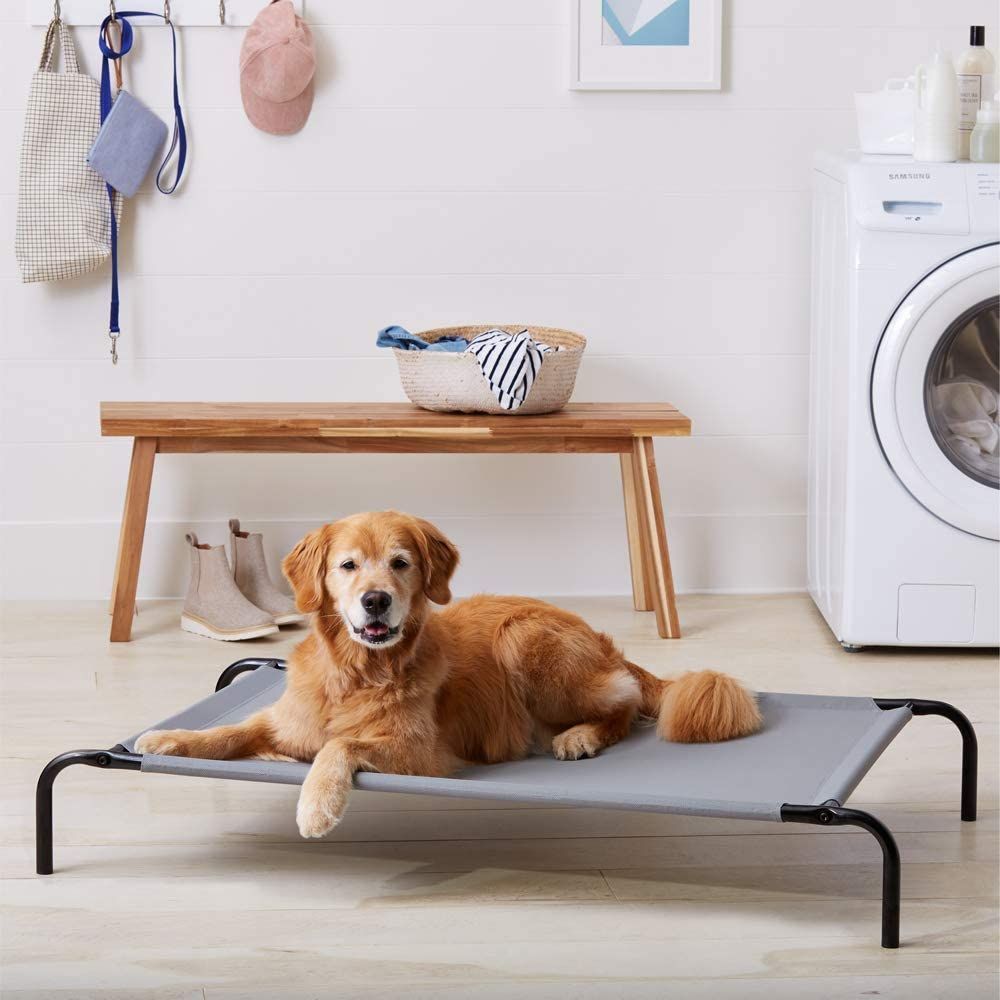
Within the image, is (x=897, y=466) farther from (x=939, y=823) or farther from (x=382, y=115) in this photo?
(x=382, y=115)

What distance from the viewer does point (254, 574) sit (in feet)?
11.8

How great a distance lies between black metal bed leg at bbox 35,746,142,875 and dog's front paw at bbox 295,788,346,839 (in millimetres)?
257

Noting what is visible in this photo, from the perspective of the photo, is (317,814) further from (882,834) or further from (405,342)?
(405,342)

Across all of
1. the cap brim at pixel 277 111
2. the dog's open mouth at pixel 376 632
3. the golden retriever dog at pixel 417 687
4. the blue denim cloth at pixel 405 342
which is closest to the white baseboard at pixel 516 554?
→ the blue denim cloth at pixel 405 342

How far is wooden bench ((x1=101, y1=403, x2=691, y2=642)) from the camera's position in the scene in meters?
3.33

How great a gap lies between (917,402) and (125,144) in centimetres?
198

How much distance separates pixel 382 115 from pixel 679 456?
1158 millimetres

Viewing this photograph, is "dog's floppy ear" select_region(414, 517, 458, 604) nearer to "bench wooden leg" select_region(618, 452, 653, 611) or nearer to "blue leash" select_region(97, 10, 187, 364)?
"bench wooden leg" select_region(618, 452, 653, 611)

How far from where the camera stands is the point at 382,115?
3.70m

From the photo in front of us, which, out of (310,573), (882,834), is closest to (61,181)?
(310,573)

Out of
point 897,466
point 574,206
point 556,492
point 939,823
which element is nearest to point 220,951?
point 939,823

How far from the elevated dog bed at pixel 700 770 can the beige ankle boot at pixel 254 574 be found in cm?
110

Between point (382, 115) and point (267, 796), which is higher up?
point (382, 115)

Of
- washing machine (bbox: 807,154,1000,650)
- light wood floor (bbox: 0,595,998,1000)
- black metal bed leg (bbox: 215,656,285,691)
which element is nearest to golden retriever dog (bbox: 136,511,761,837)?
light wood floor (bbox: 0,595,998,1000)
